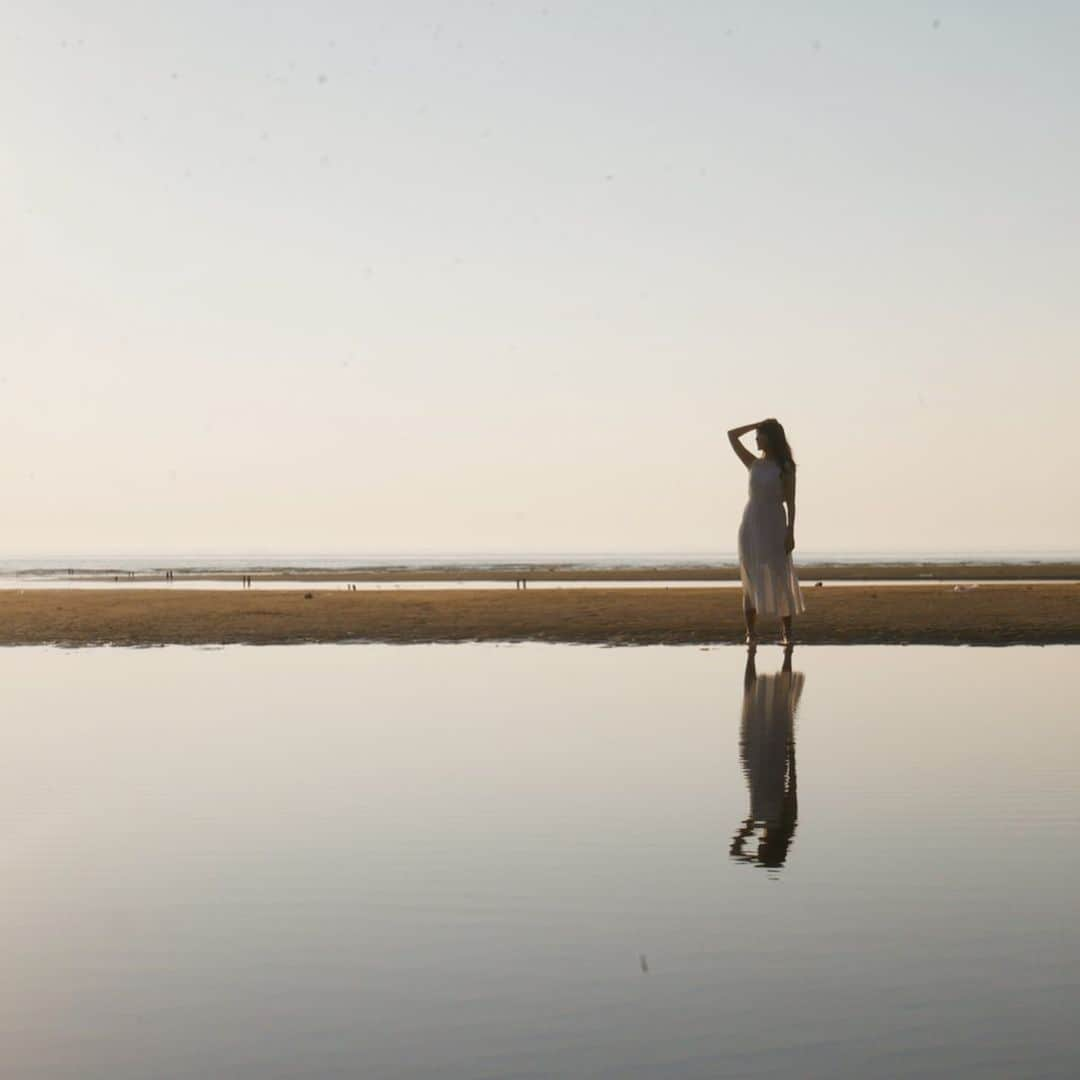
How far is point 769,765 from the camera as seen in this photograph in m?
10.2

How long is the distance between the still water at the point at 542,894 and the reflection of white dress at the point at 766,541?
4227 millimetres

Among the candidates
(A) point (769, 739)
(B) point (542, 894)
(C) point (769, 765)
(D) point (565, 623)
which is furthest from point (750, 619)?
(B) point (542, 894)

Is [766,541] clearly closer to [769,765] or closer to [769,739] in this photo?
[769,739]

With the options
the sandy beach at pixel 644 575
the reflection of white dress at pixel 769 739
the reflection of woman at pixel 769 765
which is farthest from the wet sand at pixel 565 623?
the sandy beach at pixel 644 575

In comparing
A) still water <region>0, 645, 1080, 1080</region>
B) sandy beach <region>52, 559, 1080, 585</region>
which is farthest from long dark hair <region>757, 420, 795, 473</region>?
sandy beach <region>52, 559, 1080, 585</region>

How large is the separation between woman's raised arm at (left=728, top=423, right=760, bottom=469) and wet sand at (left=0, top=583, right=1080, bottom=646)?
6.50 m

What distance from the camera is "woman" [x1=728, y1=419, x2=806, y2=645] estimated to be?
1738cm

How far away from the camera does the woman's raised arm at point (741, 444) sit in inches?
685

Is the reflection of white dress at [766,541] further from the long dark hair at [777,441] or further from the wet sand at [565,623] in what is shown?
the wet sand at [565,623]

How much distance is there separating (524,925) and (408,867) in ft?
4.05

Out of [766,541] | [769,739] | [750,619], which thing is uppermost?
[766,541]

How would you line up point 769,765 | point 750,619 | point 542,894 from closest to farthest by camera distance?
1. point 542,894
2. point 769,765
3. point 750,619

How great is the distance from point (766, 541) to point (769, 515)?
0.31 metres

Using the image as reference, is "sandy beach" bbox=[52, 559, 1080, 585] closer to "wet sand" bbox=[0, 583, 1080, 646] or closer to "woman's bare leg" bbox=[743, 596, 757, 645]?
"wet sand" bbox=[0, 583, 1080, 646]
